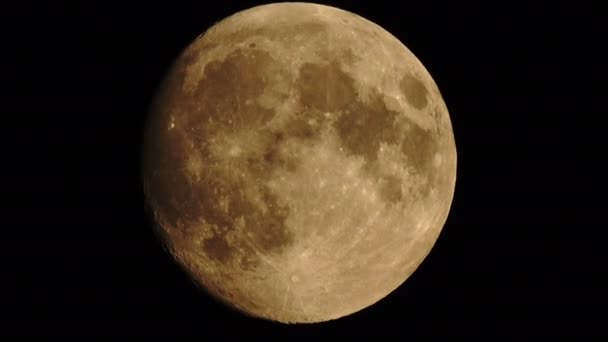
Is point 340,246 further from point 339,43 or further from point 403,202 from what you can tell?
point 339,43

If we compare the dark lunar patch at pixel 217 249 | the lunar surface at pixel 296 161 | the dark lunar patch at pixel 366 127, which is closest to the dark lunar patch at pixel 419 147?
the lunar surface at pixel 296 161

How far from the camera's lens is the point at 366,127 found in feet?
11.4

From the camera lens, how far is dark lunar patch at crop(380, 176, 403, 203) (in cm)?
354

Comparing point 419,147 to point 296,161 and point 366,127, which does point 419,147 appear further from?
point 296,161

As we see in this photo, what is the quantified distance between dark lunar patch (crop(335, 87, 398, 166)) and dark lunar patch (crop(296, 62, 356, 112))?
71mm

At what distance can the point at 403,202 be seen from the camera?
12.0 feet

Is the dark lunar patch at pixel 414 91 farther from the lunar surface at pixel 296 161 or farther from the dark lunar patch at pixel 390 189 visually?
the dark lunar patch at pixel 390 189

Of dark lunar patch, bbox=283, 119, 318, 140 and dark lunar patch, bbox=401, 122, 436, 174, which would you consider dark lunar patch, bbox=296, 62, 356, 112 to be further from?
dark lunar patch, bbox=401, 122, 436, 174

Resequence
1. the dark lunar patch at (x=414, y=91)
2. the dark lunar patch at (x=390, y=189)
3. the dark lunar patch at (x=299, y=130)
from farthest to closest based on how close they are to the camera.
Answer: the dark lunar patch at (x=414, y=91), the dark lunar patch at (x=390, y=189), the dark lunar patch at (x=299, y=130)

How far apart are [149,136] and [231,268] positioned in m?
1.10

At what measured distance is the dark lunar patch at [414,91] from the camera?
3.74 m

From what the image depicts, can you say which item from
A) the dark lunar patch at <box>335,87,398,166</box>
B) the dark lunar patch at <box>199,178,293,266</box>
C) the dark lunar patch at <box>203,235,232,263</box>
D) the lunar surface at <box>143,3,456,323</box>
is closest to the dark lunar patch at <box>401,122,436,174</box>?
the lunar surface at <box>143,3,456,323</box>

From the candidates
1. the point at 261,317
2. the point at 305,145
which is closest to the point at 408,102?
the point at 305,145

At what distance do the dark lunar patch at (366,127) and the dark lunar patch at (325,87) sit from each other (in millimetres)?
71
